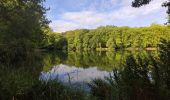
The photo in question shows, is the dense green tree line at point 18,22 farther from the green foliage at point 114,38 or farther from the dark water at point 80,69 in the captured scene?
the green foliage at point 114,38

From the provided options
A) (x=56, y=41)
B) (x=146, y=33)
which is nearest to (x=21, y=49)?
(x=146, y=33)

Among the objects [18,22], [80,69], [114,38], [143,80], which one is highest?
[18,22]

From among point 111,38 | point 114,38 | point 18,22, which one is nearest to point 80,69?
point 18,22

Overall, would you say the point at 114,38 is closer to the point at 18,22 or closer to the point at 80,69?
the point at 80,69

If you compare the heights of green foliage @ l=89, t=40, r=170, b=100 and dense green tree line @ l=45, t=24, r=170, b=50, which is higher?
green foliage @ l=89, t=40, r=170, b=100

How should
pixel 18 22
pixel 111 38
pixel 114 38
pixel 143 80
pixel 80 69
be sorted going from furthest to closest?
pixel 114 38, pixel 111 38, pixel 80 69, pixel 18 22, pixel 143 80

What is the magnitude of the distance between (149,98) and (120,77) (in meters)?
0.47

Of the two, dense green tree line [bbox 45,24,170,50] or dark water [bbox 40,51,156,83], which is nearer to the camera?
dark water [bbox 40,51,156,83]

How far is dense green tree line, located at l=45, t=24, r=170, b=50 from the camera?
114 m

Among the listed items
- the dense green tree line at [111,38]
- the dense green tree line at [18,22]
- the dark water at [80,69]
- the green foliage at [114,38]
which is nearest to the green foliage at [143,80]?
the dark water at [80,69]

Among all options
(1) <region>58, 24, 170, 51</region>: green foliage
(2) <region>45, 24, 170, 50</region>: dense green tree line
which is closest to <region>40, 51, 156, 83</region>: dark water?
(1) <region>58, 24, 170, 51</region>: green foliage

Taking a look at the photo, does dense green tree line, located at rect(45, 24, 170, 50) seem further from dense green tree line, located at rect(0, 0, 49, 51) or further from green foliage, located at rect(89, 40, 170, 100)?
green foliage, located at rect(89, 40, 170, 100)

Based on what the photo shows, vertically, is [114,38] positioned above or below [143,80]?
below

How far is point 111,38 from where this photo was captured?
416ft
